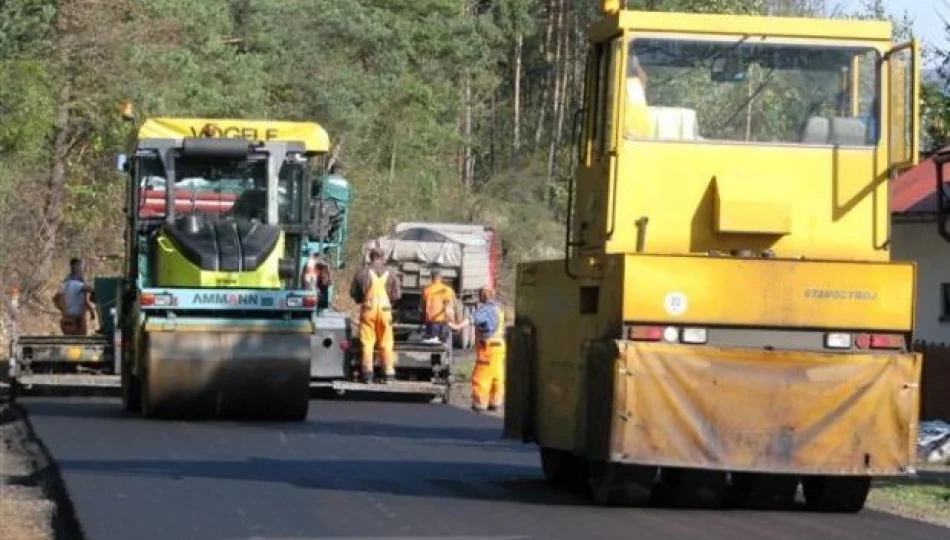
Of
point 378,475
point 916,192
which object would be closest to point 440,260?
point 916,192

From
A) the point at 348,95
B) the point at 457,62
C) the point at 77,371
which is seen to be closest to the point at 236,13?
the point at 348,95

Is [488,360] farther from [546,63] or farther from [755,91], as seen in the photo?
[546,63]

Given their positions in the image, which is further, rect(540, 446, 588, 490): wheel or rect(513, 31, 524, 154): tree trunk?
rect(513, 31, 524, 154): tree trunk

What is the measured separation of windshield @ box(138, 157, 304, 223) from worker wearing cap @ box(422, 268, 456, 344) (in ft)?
18.7

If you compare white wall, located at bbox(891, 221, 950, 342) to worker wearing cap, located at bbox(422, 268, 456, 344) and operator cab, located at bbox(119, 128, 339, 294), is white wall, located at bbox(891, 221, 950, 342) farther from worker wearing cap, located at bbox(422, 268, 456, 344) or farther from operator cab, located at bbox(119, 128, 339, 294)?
operator cab, located at bbox(119, 128, 339, 294)

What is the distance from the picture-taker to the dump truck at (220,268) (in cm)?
2009

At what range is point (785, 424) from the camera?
490 inches


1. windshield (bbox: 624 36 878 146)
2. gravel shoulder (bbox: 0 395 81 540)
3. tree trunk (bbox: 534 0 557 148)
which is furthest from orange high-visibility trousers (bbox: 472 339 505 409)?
tree trunk (bbox: 534 0 557 148)

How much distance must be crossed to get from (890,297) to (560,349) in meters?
2.32

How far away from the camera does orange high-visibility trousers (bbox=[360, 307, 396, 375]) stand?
24.1 meters

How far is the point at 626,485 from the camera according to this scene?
506 inches

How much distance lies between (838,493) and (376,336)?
11.8 m

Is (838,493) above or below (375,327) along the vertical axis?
below

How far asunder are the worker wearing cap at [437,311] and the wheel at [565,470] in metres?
12.3
